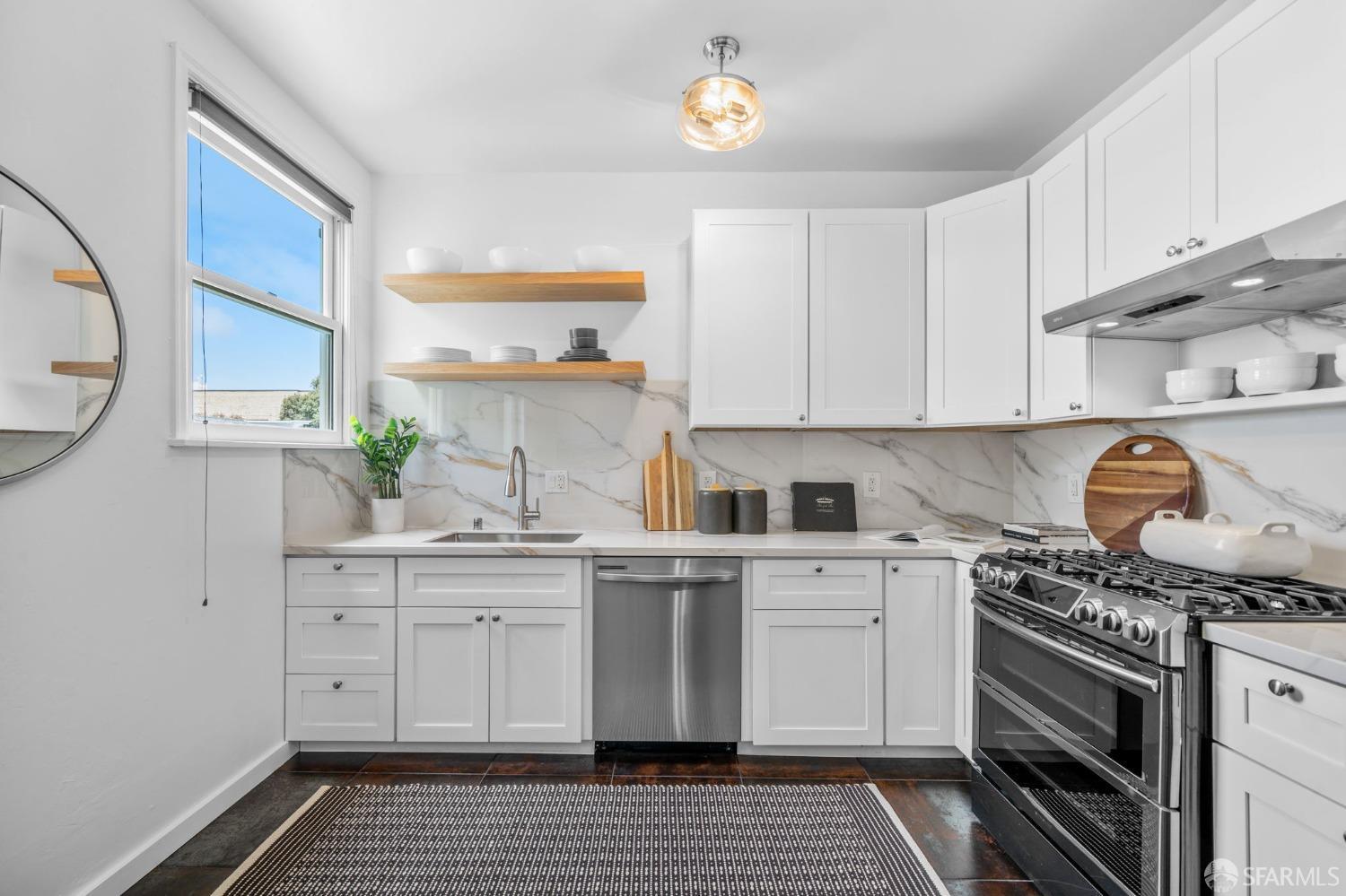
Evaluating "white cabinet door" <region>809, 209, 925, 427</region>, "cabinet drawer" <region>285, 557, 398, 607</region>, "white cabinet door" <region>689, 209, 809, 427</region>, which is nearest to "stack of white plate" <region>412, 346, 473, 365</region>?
"cabinet drawer" <region>285, 557, 398, 607</region>

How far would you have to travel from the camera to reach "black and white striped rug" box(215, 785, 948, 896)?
1.79m

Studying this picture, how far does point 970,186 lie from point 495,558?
2.80m

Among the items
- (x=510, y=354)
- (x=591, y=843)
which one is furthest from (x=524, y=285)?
(x=591, y=843)

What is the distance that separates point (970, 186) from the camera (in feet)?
10.1

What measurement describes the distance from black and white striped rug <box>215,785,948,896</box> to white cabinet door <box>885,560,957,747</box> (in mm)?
332

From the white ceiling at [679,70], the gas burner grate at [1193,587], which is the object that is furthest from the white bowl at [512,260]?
the gas burner grate at [1193,587]

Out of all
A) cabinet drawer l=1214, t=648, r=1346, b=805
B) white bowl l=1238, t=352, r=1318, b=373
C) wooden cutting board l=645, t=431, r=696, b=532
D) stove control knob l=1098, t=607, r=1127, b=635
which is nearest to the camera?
cabinet drawer l=1214, t=648, r=1346, b=805

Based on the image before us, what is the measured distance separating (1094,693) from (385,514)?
107 inches

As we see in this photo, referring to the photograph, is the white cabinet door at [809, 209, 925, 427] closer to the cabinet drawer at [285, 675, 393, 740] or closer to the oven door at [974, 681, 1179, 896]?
the oven door at [974, 681, 1179, 896]

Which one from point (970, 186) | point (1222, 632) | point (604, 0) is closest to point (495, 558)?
point (604, 0)

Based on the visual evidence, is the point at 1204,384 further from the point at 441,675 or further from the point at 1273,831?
the point at 441,675

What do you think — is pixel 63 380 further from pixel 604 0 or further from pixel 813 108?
pixel 813 108

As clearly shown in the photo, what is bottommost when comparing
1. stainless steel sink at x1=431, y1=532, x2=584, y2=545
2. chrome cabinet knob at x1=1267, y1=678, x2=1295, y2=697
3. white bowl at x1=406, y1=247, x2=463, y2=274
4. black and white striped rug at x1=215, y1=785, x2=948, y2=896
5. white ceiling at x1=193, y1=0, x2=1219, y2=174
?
black and white striped rug at x1=215, y1=785, x2=948, y2=896

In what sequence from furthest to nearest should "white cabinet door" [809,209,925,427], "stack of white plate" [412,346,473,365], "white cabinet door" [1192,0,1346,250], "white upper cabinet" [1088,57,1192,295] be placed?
"stack of white plate" [412,346,473,365], "white cabinet door" [809,209,925,427], "white upper cabinet" [1088,57,1192,295], "white cabinet door" [1192,0,1346,250]
